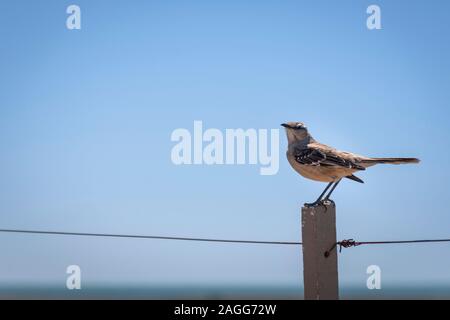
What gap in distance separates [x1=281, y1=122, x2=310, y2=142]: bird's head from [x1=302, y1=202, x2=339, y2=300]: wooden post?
3.71 meters

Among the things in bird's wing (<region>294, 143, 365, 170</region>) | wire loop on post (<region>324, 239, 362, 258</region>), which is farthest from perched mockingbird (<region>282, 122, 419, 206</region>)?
wire loop on post (<region>324, 239, 362, 258</region>)

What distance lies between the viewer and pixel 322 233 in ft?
16.6

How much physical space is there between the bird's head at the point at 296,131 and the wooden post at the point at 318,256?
3714 millimetres

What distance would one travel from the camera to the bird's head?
28.8 ft

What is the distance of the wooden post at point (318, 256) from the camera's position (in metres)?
5.03

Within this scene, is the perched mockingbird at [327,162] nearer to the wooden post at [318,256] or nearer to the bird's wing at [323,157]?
the bird's wing at [323,157]

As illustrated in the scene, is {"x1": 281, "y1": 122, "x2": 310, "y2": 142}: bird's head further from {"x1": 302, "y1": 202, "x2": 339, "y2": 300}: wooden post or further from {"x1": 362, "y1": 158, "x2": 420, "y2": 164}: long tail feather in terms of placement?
{"x1": 302, "y1": 202, "x2": 339, "y2": 300}: wooden post

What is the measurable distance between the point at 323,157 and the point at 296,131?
34.5 inches

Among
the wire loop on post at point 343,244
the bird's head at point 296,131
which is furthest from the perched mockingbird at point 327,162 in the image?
the wire loop on post at point 343,244

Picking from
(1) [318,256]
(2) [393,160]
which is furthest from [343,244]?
(2) [393,160]

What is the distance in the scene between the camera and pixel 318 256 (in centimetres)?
502
